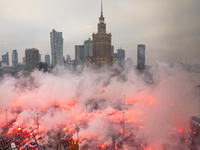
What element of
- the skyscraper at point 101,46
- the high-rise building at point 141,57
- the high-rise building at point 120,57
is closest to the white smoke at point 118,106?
the high-rise building at point 141,57

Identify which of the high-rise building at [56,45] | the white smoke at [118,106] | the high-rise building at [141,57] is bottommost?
the white smoke at [118,106]

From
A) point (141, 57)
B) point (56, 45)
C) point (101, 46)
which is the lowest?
point (141, 57)

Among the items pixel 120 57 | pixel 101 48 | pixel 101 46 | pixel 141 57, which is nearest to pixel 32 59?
pixel 101 48

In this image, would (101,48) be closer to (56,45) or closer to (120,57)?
(120,57)

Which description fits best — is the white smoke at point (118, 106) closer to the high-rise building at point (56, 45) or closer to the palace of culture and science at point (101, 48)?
the palace of culture and science at point (101, 48)

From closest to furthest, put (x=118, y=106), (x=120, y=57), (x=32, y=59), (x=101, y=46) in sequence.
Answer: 1. (x=118, y=106)
2. (x=101, y=46)
3. (x=120, y=57)
4. (x=32, y=59)

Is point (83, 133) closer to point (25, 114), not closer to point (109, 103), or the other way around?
point (25, 114)

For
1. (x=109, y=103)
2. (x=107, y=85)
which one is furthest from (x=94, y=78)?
(x=109, y=103)

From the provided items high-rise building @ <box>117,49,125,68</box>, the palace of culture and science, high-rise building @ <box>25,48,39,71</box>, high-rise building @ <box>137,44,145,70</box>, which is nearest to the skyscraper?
the palace of culture and science

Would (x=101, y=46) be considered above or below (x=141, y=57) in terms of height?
above
